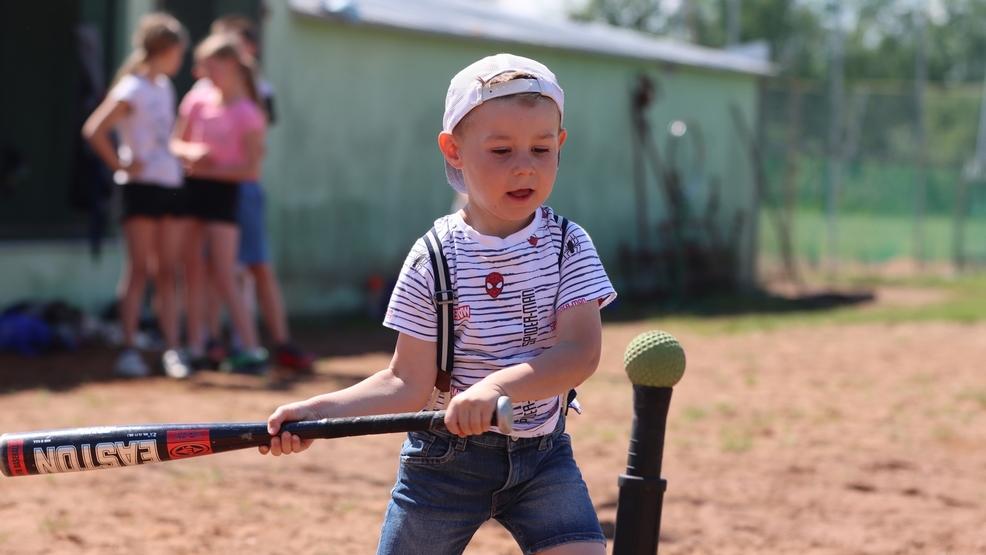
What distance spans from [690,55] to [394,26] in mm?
5486

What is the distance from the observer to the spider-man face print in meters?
2.40

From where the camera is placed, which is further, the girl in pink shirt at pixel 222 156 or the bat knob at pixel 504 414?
the girl in pink shirt at pixel 222 156

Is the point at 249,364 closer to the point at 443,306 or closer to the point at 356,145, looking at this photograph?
the point at 356,145

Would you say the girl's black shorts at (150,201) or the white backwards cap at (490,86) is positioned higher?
the white backwards cap at (490,86)

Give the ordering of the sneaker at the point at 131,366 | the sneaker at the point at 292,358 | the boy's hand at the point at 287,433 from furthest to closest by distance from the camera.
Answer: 1. the sneaker at the point at 292,358
2. the sneaker at the point at 131,366
3. the boy's hand at the point at 287,433

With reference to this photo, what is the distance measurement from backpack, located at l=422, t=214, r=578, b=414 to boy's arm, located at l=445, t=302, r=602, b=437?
14 centimetres

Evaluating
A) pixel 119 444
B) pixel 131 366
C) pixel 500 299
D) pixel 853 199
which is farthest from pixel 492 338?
pixel 853 199

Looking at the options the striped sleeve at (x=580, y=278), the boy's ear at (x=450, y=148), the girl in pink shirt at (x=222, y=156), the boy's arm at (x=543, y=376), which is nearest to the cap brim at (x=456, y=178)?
the boy's ear at (x=450, y=148)

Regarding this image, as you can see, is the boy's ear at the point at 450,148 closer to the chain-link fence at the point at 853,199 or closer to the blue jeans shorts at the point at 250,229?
the blue jeans shorts at the point at 250,229

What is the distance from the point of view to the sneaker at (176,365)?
6582 millimetres

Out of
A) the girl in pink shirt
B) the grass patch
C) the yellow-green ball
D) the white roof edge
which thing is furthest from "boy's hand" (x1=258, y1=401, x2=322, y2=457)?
the grass patch

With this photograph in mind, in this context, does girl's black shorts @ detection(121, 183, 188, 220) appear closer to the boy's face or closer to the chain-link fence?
the boy's face

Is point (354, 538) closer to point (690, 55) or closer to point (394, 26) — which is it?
point (394, 26)

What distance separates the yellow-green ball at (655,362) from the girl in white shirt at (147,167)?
180 inches
